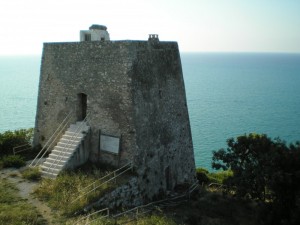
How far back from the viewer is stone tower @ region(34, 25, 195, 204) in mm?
18172

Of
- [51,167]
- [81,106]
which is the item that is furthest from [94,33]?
[51,167]

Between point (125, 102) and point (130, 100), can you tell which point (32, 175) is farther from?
point (130, 100)

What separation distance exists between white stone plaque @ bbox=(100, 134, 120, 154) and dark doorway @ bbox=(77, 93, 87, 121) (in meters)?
2.81

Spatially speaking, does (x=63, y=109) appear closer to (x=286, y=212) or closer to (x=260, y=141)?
(x=260, y=141)

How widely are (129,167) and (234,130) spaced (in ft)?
162

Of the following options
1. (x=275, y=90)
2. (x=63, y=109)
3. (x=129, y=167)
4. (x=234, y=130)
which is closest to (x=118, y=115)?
(x=129, y=167)

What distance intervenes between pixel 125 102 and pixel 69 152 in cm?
447

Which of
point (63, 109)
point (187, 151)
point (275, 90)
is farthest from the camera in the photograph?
point (275, 90)

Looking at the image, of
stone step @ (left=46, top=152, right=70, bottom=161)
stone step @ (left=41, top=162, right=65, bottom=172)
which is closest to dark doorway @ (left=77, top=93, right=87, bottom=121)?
stone step @ (left=46, top=152, right=70, bottom=161)

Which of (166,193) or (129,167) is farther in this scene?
(166,193)

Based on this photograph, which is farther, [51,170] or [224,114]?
[224,114]

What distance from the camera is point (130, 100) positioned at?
59.0ft

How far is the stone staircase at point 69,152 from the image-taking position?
712 inches

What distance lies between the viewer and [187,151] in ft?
77.8
